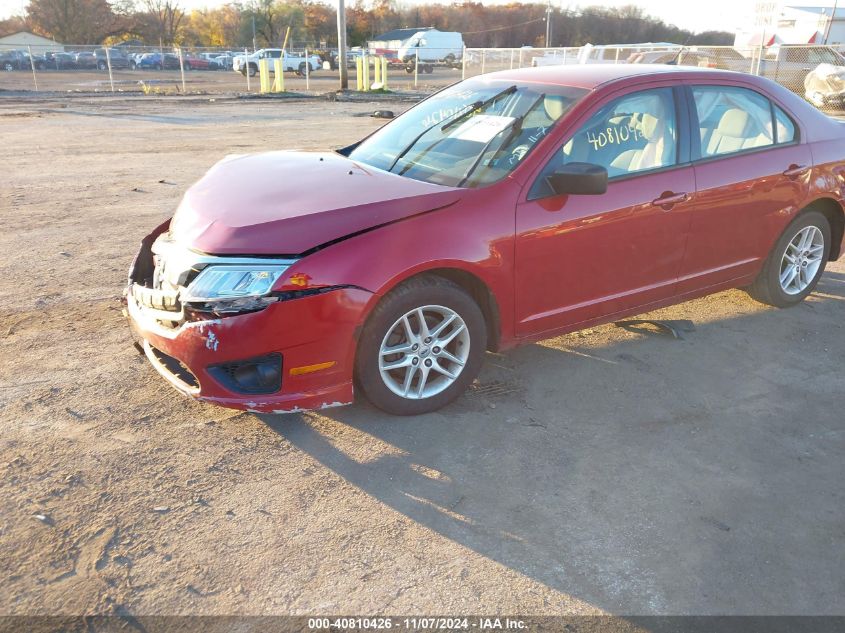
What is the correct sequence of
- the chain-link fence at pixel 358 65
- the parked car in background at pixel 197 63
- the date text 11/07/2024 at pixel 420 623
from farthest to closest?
the parked car in background at pixel 197 63 < the chain-link fence at pixel 358 65 < the date text 11/07/2024 at pixel 420 623

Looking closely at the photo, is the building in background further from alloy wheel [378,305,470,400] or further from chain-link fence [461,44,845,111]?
alloy wheel [378,305,470,400]

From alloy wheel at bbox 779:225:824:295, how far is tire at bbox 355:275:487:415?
2.85 metres

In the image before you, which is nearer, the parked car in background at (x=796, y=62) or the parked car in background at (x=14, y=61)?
the parked car in background at (x=796, y=62)

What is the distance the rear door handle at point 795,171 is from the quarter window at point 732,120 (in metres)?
0.22

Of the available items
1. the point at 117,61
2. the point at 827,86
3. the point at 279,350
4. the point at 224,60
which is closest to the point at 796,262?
the point at 279,350

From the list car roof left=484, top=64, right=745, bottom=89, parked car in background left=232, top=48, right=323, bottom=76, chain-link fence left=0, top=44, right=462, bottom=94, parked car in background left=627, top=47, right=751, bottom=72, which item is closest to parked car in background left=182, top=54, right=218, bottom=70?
chain-link fence left=0, top=44, right=462, bottom=94

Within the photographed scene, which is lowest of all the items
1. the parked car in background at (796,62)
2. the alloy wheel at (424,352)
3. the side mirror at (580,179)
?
the alloy wheel at (424,352)

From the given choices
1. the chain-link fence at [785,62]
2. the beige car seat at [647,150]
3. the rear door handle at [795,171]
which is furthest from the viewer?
the chain-link fence at [785,62]

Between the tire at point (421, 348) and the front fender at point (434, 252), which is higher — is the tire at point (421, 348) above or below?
below

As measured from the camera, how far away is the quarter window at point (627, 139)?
400cm

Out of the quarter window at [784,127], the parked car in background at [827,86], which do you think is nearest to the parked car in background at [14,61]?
the parked car in background at [827,86]

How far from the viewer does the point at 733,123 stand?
4766 mm

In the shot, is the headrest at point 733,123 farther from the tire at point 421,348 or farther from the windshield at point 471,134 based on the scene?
the tire at point 421,348

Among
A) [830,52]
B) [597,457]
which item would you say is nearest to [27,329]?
[597,457]
